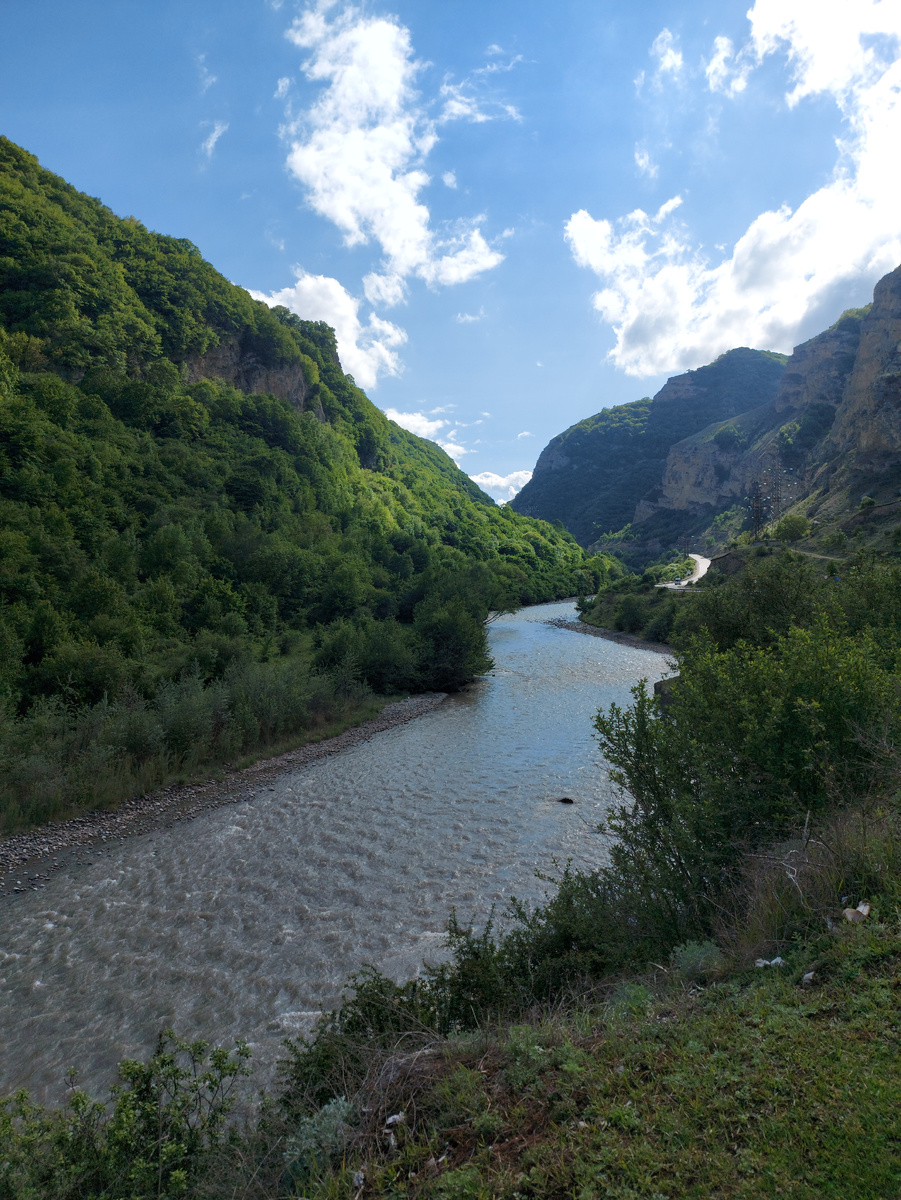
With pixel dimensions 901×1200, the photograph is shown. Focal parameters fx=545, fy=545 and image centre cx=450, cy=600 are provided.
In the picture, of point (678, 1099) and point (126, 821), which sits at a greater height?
point (678, 1099)

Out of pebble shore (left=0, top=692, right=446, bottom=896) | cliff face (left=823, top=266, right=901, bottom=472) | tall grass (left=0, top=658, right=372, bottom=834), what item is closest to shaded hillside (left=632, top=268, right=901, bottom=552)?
cliff face (left=823, top=266, right=901, bottom=472)

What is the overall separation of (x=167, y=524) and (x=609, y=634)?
156ft

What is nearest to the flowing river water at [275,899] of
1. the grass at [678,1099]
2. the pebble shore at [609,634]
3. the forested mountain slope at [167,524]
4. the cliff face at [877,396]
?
the forested mountain slope at [167,524]

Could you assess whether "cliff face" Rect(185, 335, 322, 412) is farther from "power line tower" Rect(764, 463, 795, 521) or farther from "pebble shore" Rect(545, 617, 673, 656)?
"power line tower" Rect(764, 463, 795, 521)

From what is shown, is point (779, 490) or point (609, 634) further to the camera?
point (779, 490)

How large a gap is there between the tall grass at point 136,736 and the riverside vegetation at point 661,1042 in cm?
1282

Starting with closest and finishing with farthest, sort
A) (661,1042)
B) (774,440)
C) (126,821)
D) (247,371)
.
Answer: (661,1042) < (126,821) < (247,371) < (774,440)

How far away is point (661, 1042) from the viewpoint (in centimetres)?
418

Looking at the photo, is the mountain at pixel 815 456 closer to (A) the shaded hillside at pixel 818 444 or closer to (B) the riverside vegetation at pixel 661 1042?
(A) the shaded hillside at pixel 818 444

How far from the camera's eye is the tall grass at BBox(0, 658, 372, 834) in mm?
17359

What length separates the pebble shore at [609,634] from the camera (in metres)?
54.6

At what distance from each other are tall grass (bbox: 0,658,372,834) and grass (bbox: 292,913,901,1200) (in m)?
18.0

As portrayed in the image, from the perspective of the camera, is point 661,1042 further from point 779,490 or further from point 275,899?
point 779,490

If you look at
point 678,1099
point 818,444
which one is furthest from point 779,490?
point 678,1099
